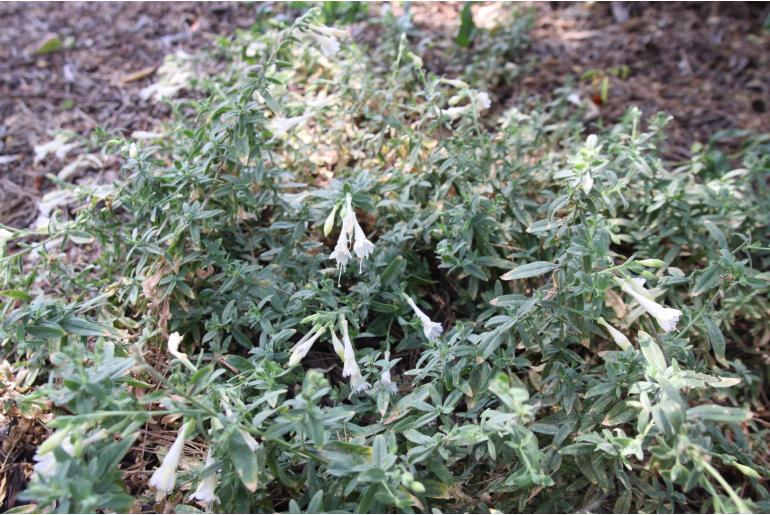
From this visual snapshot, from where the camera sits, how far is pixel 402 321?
7.76ft

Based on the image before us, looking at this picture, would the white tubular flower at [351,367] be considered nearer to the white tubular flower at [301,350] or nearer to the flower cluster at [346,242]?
the white tubular flower at [301,350]

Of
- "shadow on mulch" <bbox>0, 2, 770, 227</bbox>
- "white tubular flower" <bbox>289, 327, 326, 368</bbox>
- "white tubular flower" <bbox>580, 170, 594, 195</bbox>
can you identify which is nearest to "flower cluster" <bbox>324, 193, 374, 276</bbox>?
"white tubular flower" <bbox>289, 327, 326, 368</bbox>

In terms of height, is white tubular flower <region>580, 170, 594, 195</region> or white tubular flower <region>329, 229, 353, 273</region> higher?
white tubular flower <region>580, 170, 594, 195</region>

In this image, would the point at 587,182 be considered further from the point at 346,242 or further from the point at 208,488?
the point at 208,488

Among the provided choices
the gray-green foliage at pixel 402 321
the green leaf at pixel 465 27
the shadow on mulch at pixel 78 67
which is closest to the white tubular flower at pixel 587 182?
the gray-green foliage at pixel 402 321

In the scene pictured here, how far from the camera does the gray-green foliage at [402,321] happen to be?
1816 millimetres

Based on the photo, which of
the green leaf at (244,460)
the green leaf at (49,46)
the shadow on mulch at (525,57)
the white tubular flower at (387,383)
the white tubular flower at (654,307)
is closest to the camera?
the green leaf at (244,460)

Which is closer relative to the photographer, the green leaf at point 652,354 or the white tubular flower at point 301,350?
the green leaf at point 652,354

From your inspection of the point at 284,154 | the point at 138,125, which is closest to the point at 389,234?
the point at 284,154

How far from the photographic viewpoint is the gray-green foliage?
182 centimetres

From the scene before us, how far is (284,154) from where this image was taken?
327 centimetres

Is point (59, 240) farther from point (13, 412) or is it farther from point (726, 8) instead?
point (726, 8)

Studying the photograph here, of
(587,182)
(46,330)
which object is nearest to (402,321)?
(587,182)

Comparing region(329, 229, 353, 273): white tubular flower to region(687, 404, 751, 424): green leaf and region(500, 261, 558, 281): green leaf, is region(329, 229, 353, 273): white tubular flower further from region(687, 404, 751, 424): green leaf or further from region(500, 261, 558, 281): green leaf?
region(687, 404, 751, 424): green leaf
